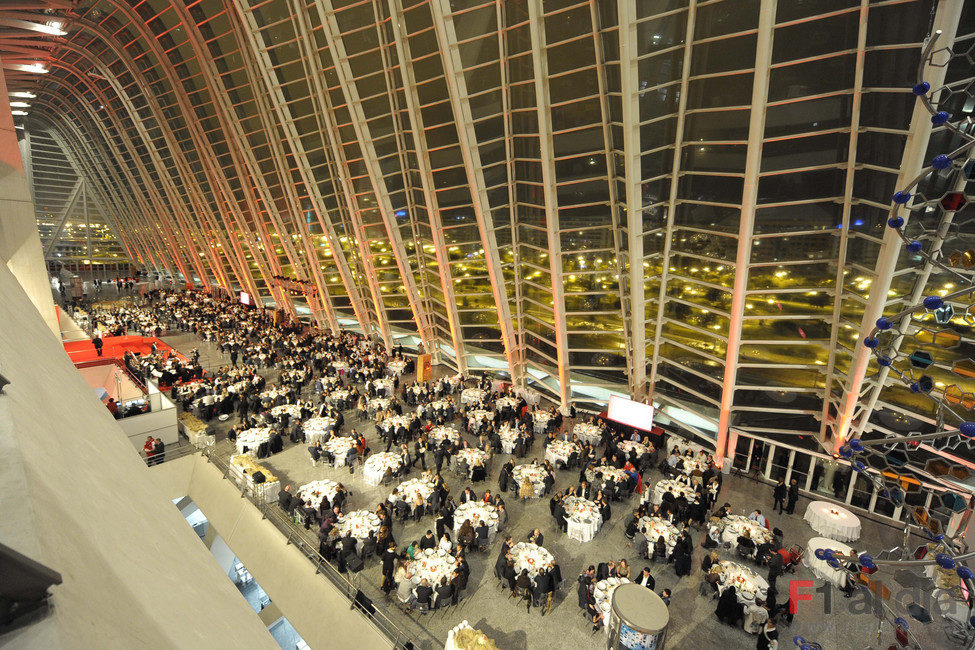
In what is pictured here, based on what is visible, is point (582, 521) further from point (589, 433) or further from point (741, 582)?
point (589, 433)

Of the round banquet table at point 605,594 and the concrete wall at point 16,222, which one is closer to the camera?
the concrete wall at point 16,222

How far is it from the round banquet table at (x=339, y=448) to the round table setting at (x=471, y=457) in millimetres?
3532

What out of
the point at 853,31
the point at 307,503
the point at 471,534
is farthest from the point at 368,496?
the point at 853,31

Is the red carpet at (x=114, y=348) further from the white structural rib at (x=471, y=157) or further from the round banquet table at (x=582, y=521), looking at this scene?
the round banquet table at (x=582, y=521)

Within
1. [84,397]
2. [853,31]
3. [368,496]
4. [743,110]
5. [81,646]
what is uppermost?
[853,31]

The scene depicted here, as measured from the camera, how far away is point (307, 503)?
41.2 ft

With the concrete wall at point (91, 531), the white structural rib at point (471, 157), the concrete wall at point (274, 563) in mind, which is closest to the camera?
the concrete wall at point (91, 531)

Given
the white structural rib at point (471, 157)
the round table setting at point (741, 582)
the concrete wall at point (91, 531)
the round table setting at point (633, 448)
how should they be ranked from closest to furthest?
the concrete wall at point (91, 531) → the round table setting at point (741, 582) → the white structural rib at point (471, 157) → the round table setting at point (633, 448)

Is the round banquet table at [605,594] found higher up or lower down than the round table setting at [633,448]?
higher up

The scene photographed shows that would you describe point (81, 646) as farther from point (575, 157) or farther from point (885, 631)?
point (575, 157)

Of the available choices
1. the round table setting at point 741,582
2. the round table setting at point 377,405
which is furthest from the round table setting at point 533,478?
the round table setting at point 377,405

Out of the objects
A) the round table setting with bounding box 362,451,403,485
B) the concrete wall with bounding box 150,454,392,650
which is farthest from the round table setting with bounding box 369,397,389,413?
the concrete wall with bounding box 150,454,392,650

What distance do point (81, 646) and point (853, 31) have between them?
46.8 ft

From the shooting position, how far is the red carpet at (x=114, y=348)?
71.2 ft
